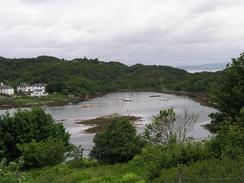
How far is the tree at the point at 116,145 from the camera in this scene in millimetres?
28953

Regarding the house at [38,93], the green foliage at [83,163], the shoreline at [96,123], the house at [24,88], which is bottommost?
the shoreline at [96,123]

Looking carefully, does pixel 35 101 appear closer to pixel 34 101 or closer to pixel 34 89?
pixel 34 101

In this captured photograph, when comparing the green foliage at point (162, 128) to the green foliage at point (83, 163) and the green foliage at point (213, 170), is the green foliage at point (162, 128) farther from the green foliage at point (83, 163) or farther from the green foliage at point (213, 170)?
the green foliage at point (213, 170)

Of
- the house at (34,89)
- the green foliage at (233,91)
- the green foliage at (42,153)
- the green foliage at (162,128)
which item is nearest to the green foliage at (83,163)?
the green foliage at (42,153)

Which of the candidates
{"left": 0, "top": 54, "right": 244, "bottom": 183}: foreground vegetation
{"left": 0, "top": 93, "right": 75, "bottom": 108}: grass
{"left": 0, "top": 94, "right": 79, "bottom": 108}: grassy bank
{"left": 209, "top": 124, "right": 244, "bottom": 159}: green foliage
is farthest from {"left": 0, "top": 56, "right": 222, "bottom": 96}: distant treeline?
Answer: {"left": 209, "top": 124, "right": 244, "bottom": 159}: green foliage

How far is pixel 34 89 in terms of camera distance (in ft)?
463

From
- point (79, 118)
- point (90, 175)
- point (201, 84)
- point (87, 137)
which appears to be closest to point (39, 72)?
point (201, 84)

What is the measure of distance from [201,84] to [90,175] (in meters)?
117

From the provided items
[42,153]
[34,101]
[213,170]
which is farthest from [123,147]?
[34,101]

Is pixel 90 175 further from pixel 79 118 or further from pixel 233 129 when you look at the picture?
pixel 79 118

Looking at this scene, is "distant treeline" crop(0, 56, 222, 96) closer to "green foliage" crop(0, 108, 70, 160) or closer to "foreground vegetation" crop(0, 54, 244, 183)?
"green foliage" crop(0, 108, 70, 160)

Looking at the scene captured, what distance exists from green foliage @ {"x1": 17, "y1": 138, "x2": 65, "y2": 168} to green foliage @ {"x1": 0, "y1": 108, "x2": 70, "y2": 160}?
6.59ft

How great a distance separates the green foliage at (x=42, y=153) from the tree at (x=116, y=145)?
241 centimetres

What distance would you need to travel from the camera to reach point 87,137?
5662 centimetres
